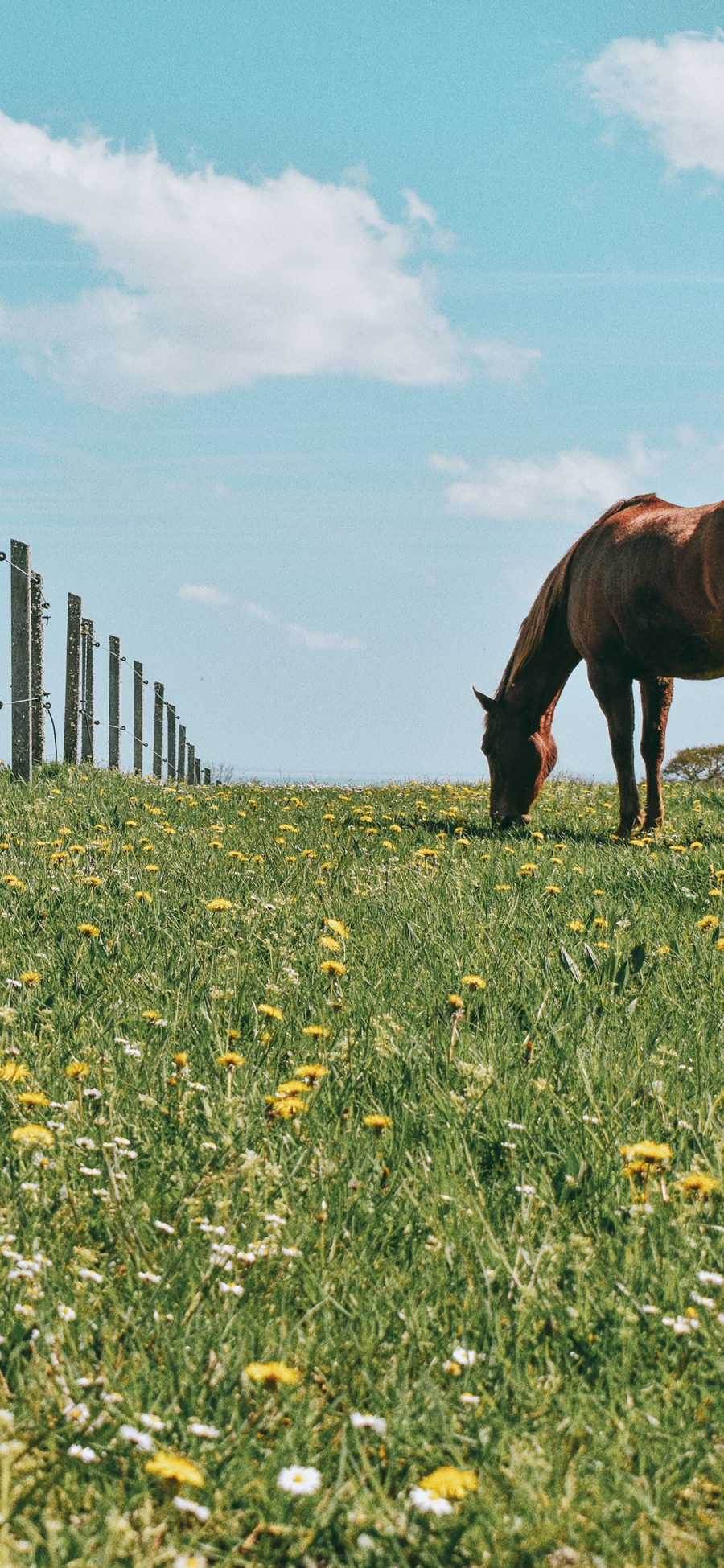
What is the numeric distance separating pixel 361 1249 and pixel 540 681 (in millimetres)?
9313

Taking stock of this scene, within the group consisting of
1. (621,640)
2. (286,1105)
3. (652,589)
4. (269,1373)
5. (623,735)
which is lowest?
(269,1373)

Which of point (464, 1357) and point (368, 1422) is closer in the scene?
point (368, 1422)

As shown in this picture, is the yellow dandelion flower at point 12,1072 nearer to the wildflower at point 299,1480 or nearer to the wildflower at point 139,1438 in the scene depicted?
the wildflower at point 139,1438

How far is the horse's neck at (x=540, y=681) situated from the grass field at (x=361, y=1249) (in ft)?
20.8

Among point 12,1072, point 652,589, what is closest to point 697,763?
point 652,589

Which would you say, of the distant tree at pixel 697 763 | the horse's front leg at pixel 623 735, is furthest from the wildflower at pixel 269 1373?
the distant tree at pixel 697 763

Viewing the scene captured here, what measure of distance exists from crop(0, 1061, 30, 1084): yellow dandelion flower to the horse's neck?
8.61 metres

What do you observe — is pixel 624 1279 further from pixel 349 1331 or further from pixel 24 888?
pixel 24 888

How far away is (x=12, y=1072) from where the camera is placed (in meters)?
3.24

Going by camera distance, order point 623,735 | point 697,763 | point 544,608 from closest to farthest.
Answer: point 623,735 < point 544,608 < point 697,763

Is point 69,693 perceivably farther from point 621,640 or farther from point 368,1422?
point 368,1422

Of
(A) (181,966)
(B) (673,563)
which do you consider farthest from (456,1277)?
(B) (673,563)

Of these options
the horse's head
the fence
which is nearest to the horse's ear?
the horse's head

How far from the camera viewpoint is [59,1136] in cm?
291
